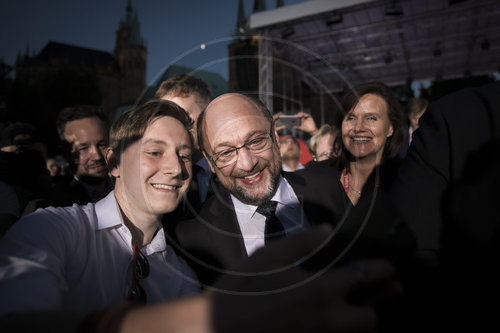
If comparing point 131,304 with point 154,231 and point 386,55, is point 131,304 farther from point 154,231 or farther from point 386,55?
point 386,55

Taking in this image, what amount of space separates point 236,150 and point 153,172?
2.13 feet

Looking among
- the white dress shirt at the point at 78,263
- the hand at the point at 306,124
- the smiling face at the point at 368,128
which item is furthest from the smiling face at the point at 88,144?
the hand at the point at 306,124

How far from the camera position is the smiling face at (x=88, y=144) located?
3.10 metres

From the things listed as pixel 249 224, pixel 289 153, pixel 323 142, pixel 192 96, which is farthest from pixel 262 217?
pixel 289 153

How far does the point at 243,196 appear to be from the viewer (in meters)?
2.21

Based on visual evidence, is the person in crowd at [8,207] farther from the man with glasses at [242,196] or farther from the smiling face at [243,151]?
the smiling face at [243,151]

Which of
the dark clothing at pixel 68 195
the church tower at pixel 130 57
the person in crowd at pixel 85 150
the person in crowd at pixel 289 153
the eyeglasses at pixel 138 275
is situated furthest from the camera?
the church tower at pixel 130 57

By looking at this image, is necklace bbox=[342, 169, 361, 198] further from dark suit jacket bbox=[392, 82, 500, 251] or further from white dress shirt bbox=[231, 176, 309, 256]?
dark suit jacket bbox=[392, 82, 500, 251]

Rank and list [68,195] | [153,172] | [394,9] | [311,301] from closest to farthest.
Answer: [311,301] < [153,172] < [68,195] < [394,9]

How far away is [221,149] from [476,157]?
1.69m

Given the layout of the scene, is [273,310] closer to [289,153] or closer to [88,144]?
[88,144]

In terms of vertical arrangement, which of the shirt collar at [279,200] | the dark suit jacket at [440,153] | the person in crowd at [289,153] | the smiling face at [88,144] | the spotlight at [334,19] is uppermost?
the spotlight at [334,19]

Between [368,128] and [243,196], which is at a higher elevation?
[368,128]

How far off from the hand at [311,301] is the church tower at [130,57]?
76804mm
